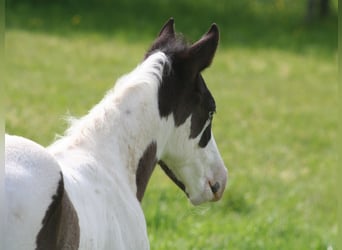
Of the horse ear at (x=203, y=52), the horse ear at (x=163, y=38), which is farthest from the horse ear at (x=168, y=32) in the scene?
the horse ear at (x=203, y=52)

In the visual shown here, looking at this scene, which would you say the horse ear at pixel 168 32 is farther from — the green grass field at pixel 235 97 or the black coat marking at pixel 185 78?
the green grass field at pixel 235 97

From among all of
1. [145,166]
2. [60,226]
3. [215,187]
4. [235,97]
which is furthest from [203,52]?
[235,97]

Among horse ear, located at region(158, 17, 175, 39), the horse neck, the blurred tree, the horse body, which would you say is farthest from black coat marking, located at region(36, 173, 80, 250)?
the blurred tree

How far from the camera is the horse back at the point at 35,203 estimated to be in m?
3.04

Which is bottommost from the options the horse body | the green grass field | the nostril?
the green grass field

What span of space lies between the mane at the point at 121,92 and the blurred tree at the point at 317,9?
1876 centimetres

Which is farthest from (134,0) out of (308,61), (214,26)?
(214,26)

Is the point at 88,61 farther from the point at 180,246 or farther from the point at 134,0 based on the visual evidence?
the point at 180,246

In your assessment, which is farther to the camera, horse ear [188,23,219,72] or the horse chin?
the horse chin

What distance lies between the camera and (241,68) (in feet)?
56.1

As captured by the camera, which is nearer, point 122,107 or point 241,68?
point 122,107

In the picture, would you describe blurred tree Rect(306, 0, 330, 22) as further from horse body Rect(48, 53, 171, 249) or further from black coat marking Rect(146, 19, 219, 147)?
horse body Rect(48, 53, 171, 249)

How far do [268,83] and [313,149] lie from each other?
164 inches

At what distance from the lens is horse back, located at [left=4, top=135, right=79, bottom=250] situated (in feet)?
9.99
